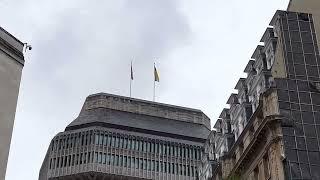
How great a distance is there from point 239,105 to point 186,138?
103 m

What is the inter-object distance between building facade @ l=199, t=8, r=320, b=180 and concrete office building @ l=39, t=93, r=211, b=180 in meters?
90.7

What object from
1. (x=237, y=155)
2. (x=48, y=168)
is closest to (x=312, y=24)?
(x=237, y=155)

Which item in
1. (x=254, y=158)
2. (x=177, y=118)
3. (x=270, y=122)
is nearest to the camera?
(x=270, y=122)

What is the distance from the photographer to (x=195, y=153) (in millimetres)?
166375

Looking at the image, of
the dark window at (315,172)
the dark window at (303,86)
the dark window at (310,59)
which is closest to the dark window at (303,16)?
the dark window at (310,59)

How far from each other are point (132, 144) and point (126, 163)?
5.53 metres

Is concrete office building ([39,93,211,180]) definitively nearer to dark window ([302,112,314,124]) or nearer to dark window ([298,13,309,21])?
dark window ([298,13,309,21])

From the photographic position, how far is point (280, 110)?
58656 mm

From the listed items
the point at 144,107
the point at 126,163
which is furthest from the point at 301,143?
the point at 144,107

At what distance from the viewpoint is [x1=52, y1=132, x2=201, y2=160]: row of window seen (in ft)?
536

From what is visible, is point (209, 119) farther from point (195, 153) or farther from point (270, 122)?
point (270, 122)

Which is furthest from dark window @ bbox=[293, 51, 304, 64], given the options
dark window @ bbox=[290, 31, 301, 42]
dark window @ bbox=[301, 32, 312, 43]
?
dark window @ bbox=[301, 32, 312, 43]

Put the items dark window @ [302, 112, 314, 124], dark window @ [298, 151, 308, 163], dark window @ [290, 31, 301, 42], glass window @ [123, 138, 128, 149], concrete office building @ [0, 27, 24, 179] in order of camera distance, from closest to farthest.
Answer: concrete office building @ [0, 27, 24, 179] → dark window @ [298, 151, 308, 163] → dark window @ [302, 112, 314, 124] → dark window @ [290, 31, 301, 42] → glass window @ [123, 138, 128, 149]

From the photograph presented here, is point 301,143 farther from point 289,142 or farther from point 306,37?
point 306,37
